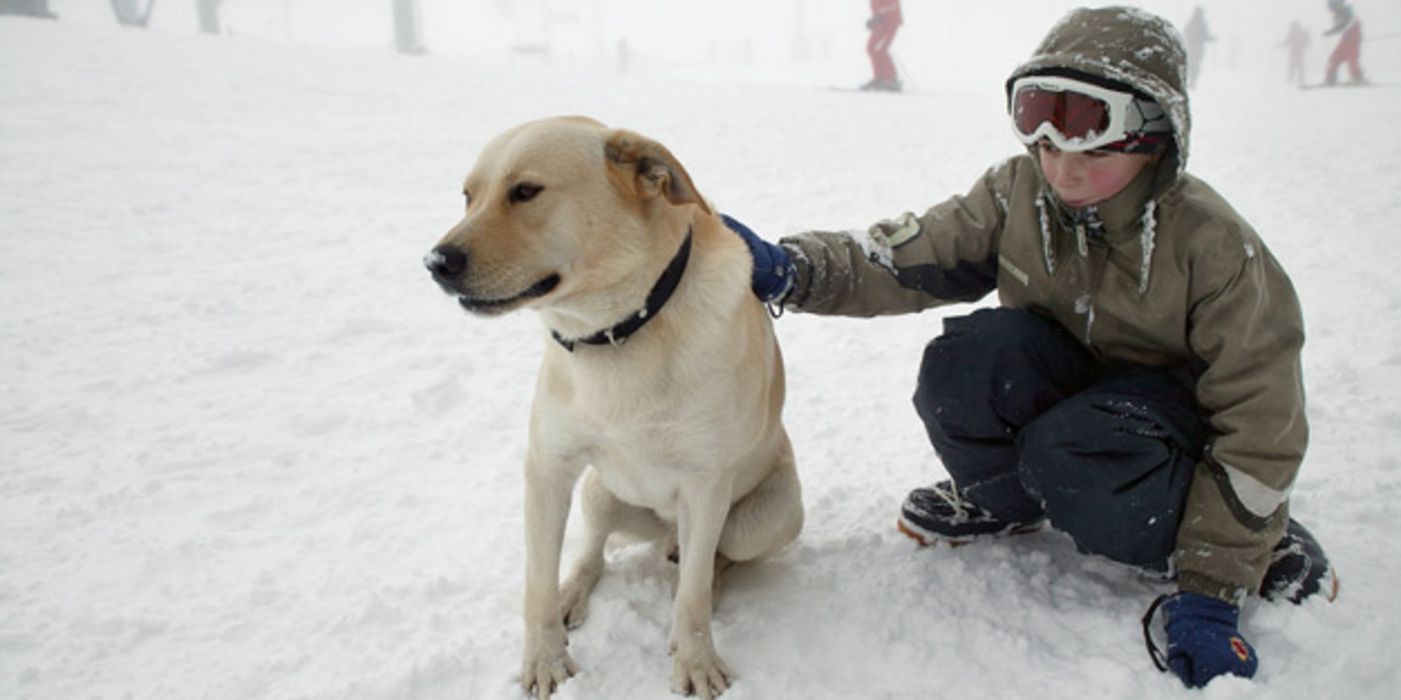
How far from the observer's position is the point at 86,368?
3590 mm

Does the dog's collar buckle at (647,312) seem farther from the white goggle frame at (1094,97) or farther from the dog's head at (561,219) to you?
the white goggle frame at (1094,97)

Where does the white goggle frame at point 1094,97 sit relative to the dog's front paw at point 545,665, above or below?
above

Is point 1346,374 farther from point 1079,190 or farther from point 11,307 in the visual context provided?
point 11,307

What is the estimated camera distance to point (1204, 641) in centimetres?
178

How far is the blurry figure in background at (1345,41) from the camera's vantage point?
56.1 feet

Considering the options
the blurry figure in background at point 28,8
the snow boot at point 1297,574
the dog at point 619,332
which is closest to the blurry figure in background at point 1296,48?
the snow boot at point 1297,574

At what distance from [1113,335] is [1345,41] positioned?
21.5m

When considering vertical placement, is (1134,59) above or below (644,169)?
above

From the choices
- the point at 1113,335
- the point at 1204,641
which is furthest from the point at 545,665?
the point at 1113,335

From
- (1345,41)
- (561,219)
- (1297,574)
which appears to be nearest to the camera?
(561,219)

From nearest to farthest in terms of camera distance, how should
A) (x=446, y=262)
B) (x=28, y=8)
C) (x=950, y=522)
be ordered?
(x=446, y=262) → (x=950, y=522) → (x=28, y=8)

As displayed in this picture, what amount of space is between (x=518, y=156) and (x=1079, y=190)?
1.35 meters

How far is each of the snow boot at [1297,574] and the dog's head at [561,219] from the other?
172 centimetres

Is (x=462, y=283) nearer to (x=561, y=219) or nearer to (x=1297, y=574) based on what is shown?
(x=561, y=219)
